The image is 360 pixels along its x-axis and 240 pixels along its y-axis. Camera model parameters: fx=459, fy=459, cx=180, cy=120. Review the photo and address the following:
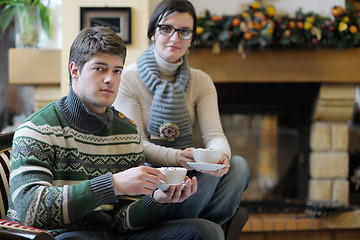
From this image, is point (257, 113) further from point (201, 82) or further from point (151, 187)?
point (151, 187)

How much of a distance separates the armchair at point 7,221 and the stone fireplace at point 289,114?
4.76 ft

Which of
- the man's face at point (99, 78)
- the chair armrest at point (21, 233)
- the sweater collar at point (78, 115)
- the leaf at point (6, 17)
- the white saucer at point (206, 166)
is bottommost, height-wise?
the chair armrest at point (21, 233)

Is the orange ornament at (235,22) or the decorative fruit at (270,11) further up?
the decorative fruit at (270,11)

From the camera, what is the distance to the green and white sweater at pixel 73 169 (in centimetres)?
104

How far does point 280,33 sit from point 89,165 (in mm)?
1738

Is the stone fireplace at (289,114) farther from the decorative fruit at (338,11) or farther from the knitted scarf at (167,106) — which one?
the knitted scarf at (167,106)

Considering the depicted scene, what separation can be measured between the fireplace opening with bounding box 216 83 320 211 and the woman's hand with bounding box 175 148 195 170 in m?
1.49

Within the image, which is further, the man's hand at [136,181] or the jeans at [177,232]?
the jeans at [177,232]

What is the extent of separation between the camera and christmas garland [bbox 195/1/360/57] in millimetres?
2598

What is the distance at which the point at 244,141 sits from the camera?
3.12 metres

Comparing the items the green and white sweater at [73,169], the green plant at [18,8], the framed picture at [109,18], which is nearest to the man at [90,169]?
the green and white sweater at [73,169]

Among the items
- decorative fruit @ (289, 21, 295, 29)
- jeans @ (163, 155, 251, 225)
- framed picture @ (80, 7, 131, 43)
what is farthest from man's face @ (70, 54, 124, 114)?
decorative fruit @ (289, 21, 295, 29)

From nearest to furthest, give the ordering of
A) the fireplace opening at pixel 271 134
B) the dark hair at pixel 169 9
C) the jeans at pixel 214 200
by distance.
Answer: the jeans at pixel 214 200, the dark hair at pixel 169 9, the fireplace opening at pixel 271 134

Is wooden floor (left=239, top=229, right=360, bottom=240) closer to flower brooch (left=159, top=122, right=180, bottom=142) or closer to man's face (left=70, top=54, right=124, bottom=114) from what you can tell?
flower brooch (left=159, top=122, right=180, bottom=142)
